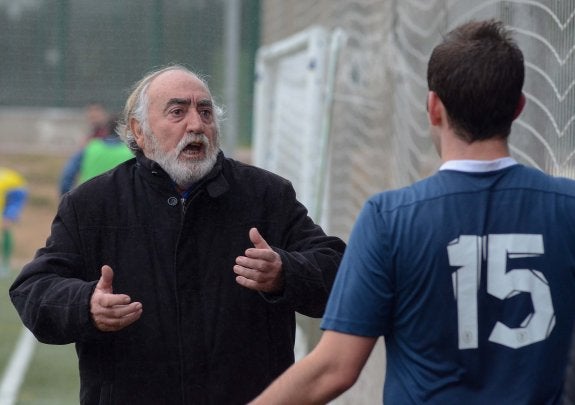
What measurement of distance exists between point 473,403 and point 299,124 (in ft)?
18.1

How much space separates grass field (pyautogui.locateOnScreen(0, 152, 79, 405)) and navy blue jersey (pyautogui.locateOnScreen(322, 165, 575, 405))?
6.23m

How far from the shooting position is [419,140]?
548cm

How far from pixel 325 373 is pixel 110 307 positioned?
952mm

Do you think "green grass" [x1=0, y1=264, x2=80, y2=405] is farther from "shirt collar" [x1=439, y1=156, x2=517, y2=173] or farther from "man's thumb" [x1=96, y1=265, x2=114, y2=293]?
"shirt collar" [x1=439, y1=156, x2=517, y2=173]

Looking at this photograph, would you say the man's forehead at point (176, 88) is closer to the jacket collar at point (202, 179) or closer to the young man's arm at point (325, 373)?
the jacket collar at point (202, 179)

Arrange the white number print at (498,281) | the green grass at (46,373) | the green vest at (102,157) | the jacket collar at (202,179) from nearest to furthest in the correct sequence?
the white number print at (498,281)
the jacket collar at (202,179)
the green grass at (46,373)
the green vest at (102,157)

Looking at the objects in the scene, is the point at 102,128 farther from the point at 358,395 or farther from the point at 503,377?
the point at 503,377

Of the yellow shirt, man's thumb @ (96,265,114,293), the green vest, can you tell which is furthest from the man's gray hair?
the yellow shirt

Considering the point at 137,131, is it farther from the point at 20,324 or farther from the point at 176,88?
the point at 20,324

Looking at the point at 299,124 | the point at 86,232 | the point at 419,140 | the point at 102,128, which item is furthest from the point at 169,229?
the point at 102,128

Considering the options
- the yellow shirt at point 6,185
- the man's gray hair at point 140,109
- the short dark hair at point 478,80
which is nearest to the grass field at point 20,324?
the yellow shirt at point 6,185

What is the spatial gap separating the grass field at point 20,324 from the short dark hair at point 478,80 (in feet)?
20.8

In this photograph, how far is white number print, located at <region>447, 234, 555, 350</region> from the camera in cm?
250

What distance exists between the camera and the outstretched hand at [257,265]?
337 cm
